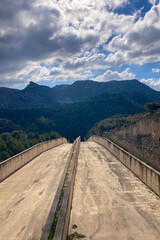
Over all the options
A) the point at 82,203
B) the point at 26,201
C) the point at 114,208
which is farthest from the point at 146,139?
the point at 26,201

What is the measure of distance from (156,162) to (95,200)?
20.1 metres

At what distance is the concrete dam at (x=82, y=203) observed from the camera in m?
8.55

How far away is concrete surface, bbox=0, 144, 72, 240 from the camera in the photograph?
29.4 feet

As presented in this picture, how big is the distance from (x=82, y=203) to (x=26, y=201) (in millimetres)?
3793

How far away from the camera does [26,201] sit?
40.6ft

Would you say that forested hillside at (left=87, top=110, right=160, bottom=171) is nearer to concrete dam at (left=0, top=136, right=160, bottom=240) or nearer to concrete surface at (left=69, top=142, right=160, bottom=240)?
concrete dam at (left=0, top=136, right=160, bottom=240)

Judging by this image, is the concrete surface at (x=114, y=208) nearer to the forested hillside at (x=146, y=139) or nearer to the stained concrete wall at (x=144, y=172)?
the stained concrete wall at (x=144, y=172)

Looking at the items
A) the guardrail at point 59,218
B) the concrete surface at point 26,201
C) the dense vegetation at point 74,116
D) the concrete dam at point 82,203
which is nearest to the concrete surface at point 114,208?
the concrete dam at point 82,203

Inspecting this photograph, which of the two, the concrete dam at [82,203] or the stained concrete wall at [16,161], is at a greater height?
the stained concrete wall at [16,161]

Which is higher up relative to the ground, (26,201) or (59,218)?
(59,218)

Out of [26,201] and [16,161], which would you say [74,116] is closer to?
[16,161]

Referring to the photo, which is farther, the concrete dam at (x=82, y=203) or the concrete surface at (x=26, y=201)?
the concrete surface at (x=26, y=201)

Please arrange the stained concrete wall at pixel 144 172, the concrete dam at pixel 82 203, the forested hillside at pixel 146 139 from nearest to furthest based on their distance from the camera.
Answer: the concrete dam at pixel 82 203, the stained concrete wall at pixel 144 172, the forested hillside at pixel 146 139

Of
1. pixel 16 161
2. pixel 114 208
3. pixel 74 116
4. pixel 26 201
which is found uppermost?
pixel 74 116
